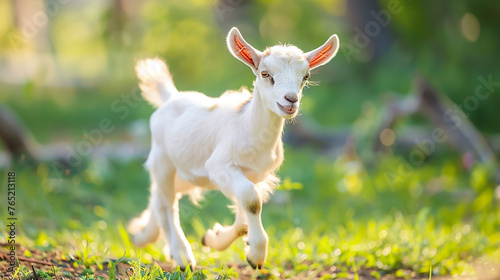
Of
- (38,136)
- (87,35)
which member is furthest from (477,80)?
(87,35)

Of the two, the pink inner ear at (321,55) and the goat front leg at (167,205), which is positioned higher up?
the pink inner ear at (321,55)

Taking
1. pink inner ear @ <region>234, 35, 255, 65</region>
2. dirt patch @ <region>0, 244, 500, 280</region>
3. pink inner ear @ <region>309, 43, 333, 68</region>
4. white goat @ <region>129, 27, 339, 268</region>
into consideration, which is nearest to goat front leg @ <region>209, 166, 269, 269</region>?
white goat @ <region>129, 27, 339, 268</region>

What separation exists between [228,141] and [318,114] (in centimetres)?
830

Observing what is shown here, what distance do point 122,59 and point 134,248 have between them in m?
13.1

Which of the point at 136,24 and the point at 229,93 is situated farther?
the point at 136,24

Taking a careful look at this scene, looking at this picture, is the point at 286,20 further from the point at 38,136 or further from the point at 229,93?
the point at 229,93

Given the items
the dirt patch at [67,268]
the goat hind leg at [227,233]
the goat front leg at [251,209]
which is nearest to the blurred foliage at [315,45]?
the dirt patch at [67,268]

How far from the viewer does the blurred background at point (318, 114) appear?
745cm

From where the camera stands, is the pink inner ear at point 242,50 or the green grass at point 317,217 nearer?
the pink inner ear at point 242,50

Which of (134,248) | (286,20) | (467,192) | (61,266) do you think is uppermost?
(286,20)

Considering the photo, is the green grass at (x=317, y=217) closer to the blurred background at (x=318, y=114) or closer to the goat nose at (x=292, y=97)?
the blurred background at (x=318, y=114)

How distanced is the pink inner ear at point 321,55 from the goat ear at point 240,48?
0.38 m

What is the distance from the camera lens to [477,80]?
36.1 feet

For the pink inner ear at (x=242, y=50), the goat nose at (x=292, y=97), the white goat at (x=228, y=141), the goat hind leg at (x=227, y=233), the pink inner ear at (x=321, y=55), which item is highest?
the pink inner ear at (x=321, y=55)
